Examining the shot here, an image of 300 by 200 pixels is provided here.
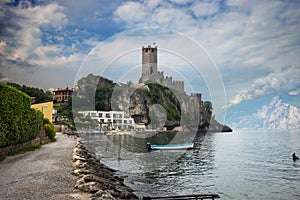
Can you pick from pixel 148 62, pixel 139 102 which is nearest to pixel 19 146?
pixel 148 62

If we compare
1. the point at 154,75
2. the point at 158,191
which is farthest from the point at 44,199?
the point at 154,75

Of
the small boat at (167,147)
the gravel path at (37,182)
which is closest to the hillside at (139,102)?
the small boat at (167,147)

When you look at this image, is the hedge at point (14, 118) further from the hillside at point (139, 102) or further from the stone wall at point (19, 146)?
the hillside at point (139, 102)

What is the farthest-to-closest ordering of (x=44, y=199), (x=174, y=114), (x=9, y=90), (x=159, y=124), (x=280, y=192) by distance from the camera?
(x=159, y=124) < (x=174, y=114) < (x=9, y=90) < (x=280, y=192) < (x=44, y=199)

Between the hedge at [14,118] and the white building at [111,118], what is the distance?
3792 inches

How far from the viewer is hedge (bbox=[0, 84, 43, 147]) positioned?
766 inches

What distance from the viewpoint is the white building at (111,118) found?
12244cm

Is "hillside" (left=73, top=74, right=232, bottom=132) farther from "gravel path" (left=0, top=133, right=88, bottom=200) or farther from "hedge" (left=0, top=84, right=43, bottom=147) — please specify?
"gravel path" (left=0, top=133, right=88, bottom=200)

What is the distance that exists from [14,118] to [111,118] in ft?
356

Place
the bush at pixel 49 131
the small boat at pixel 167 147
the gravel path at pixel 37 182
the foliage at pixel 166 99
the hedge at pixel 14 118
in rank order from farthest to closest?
the foliage at pixel 166 99
the small boat at pixel 167 147
the bush at pixel 49 131
the hedge at pixel 14 118
the gravel path at pixel 37 182

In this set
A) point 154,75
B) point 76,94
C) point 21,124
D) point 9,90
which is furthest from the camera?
point 76,94

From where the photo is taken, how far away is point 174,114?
136 m

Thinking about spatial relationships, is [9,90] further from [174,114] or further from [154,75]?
[174,114]

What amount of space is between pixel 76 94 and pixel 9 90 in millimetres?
107357
